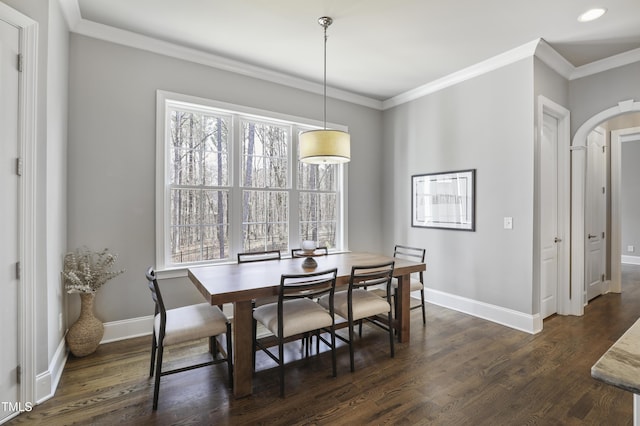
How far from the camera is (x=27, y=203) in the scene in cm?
202

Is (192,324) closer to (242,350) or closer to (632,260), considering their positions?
(242,350)

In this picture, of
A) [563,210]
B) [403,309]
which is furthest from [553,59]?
[403,309]

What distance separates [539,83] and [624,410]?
304 centimetres

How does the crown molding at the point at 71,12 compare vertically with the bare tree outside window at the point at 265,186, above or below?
above

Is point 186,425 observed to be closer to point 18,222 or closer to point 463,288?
point 18,222

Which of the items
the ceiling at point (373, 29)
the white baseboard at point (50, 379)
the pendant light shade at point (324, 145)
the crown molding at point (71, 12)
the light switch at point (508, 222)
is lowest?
the white baseboard at point (50, 379)

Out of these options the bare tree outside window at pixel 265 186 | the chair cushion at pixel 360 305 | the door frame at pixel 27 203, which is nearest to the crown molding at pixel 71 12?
the door frame at pixel 27 203

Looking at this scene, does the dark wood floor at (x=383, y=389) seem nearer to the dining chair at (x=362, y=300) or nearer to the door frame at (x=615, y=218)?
the dining chair at (x=362, y=300)

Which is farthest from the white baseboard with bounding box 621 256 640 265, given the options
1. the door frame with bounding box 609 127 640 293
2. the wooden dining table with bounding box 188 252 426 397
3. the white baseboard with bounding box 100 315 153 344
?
the white baseboard with bounding box 100 315 153 344

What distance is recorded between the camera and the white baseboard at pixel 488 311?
131 inches

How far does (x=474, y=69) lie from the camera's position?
3.79 meters

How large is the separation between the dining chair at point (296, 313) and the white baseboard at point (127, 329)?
146 centimetres

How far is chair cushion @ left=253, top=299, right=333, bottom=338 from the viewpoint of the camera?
2.30 meters

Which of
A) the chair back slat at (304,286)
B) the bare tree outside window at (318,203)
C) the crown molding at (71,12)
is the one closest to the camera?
the chair back slat at (304,286)
